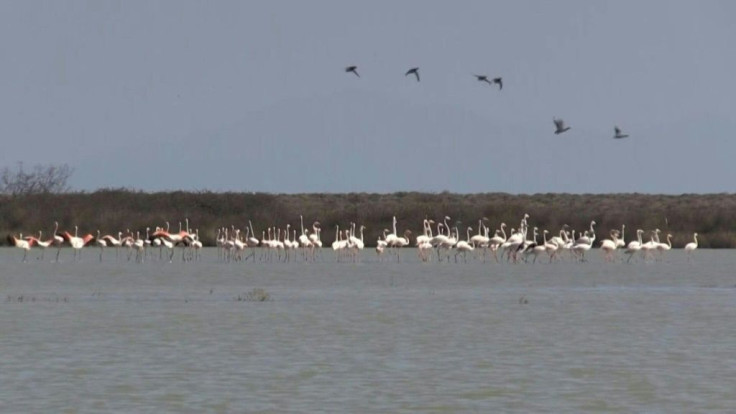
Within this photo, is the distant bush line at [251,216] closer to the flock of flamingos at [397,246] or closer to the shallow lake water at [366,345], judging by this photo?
the flock of flamingos at [397,246]

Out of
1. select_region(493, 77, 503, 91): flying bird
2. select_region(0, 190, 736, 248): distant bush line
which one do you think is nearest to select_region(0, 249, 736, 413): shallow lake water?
select_region(493, 77, 503, 91): flying bird

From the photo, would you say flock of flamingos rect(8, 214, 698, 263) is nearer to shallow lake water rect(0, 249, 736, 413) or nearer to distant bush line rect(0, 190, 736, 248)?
distant bush line rect(0, 190, 736, 248)

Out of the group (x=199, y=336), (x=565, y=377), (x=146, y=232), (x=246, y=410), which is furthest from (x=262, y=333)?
(x=146, y=232)

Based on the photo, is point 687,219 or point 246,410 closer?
point 246,410

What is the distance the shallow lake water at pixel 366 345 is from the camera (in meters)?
14.0

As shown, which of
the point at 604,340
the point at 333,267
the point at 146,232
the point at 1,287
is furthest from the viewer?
the point at 146,232

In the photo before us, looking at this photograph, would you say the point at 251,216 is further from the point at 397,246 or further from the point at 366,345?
the point at 366,345

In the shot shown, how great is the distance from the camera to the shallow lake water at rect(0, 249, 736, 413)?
14.0 metres

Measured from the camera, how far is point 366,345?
18453 millimetres

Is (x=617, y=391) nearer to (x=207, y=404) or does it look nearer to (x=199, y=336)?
(x=207, y=404)

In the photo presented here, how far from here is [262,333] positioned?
1995 cm

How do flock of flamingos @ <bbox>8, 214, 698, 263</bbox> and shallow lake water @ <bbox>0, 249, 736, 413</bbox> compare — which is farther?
flock of flamingos @ <bbox>8, 214, 698, 263</bbox>

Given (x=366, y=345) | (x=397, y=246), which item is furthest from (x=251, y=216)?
(x=366, y=345)

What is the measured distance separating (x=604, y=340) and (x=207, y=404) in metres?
7.01
